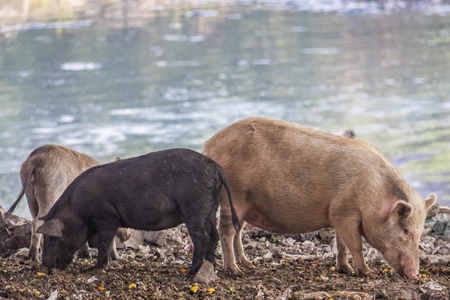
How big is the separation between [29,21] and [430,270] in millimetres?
15232

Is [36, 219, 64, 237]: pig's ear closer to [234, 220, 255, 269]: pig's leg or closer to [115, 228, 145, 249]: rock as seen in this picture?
[115, 228, 145, 249]: rock

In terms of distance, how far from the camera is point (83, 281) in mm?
4793

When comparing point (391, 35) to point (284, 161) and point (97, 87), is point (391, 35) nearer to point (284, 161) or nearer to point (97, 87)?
point (97, 87)

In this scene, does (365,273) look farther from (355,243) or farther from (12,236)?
(12,236)

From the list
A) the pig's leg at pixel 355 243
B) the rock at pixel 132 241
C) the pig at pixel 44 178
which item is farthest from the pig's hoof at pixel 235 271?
the rock at pixel 132 241

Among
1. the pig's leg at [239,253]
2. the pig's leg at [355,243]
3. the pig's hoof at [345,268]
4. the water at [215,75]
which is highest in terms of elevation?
the pig's leg at [355,243]

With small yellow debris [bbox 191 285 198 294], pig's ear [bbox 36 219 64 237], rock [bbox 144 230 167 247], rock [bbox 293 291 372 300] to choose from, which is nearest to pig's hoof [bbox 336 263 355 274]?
rock [bbox 293 291 372 300]

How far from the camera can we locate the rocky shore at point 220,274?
4.66 meters

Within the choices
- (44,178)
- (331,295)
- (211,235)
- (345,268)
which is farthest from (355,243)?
(44,178)

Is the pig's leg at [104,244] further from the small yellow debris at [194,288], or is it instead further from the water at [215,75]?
the water at [215,75]

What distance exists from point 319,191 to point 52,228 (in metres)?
1.78

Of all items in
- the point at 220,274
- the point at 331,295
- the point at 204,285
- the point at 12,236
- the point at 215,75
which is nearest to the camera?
the point at 331,295

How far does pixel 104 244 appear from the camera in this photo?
5.09 metres

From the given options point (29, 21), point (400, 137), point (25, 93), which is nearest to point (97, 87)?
point (25, 93)
